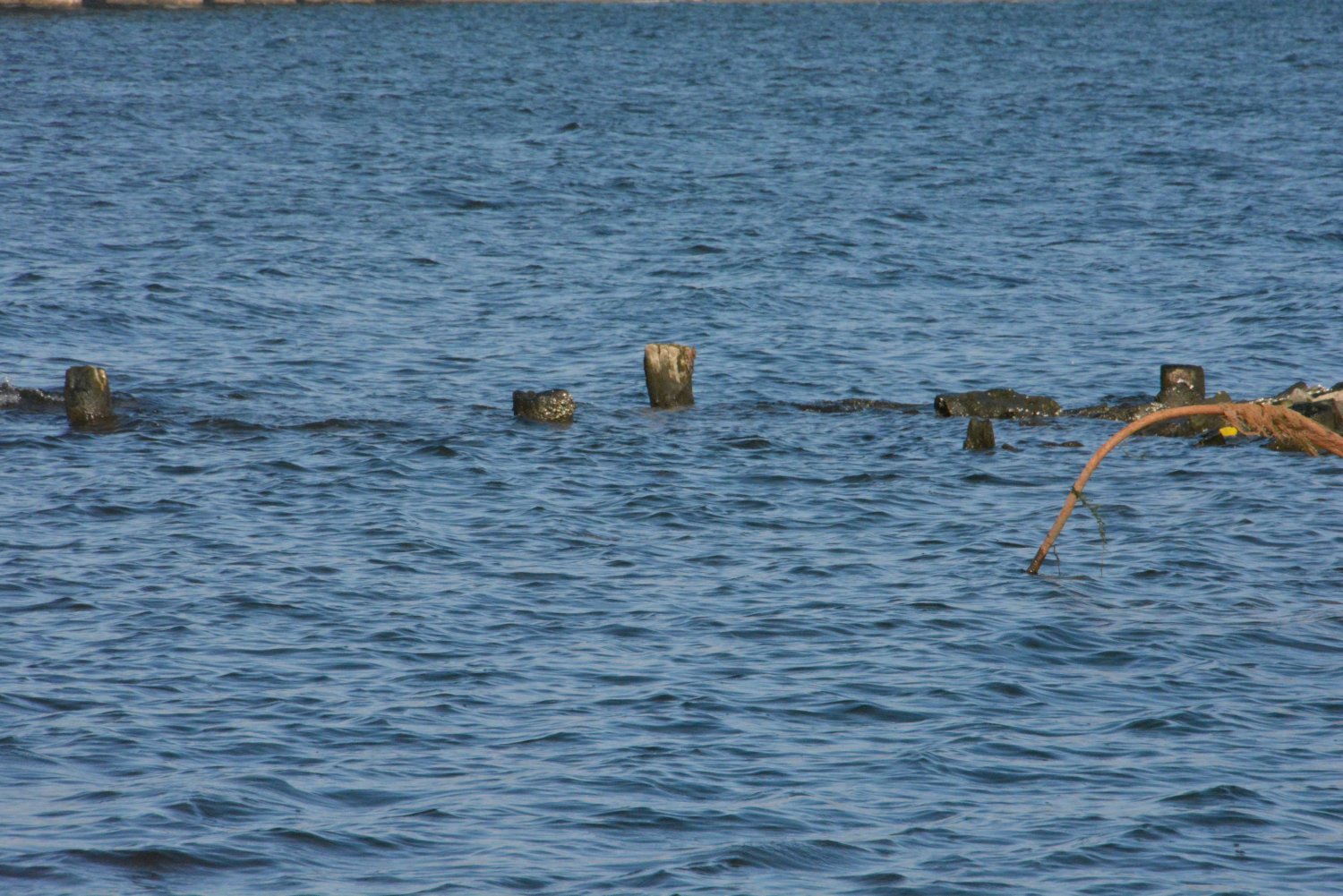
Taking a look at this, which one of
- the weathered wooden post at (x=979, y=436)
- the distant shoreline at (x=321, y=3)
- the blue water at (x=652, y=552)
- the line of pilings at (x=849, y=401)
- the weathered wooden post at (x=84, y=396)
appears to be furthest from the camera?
the distant shoreline at (x=321, y=3)

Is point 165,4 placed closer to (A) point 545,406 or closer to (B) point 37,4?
(B) point 37,4

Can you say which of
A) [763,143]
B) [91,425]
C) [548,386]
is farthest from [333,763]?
[763,143]

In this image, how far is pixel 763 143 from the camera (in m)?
54.1

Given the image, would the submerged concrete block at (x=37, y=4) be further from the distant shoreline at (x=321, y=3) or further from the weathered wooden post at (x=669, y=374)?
the weathered wooden post at (x=669, y=374)

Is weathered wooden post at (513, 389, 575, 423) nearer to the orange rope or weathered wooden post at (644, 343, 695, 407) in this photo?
weathered wooden post at (644, 343, 695, 407)

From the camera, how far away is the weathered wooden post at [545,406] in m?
20.7

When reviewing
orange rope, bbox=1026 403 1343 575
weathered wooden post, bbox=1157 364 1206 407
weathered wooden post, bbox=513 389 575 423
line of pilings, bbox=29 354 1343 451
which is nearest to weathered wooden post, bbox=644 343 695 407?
line of pilings, bbox=29 354 1343 451

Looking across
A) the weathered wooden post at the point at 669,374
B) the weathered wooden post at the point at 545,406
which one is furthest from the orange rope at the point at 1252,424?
the weathered wooden post at the point at 545,406

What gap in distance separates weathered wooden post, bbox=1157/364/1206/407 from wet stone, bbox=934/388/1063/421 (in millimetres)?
1427

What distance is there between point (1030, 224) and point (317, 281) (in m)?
17.1

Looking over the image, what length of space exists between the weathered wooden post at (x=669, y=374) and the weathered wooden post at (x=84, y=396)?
23.0 feet

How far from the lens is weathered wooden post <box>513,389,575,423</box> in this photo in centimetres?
2073

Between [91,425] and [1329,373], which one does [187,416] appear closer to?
[91,425]

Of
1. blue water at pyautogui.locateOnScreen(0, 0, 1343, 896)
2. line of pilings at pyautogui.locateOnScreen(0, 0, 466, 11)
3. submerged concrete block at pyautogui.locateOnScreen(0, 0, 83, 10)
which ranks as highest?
line of pilings at pyautogui.locateOnScreen(0, 0, 466, 11)
